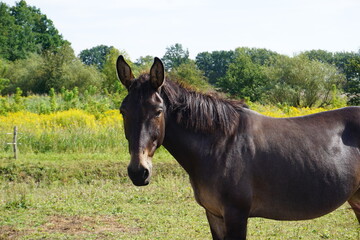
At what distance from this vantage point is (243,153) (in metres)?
3.81

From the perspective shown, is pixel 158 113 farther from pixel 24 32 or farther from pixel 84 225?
pixel 24 32

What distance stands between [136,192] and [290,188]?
21.6ft

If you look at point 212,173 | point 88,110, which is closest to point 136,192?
point 212,173

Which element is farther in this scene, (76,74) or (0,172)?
(76,74)

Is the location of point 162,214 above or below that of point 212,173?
below

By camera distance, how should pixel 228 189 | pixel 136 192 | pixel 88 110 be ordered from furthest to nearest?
pixel 88 110 → pixel 136 192 → pixel 228 189

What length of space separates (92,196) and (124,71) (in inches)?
247

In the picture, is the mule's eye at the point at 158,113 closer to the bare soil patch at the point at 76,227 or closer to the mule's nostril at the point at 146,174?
the mule's nostril at the point at 146,174

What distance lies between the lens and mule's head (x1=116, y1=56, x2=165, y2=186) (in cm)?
337

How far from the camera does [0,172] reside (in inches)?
468

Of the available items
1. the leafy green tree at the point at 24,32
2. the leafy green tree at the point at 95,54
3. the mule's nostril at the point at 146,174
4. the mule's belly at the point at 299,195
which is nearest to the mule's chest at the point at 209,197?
the mule's belly at the point at 299,195

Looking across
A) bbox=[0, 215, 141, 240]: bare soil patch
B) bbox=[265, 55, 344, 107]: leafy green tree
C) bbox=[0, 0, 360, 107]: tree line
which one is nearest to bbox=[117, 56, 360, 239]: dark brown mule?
bbox=[0, 215, 141, 240]: bare soil patch

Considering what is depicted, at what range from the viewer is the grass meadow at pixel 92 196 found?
6.84 metres

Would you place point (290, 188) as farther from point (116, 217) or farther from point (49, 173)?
point (49, 173)
